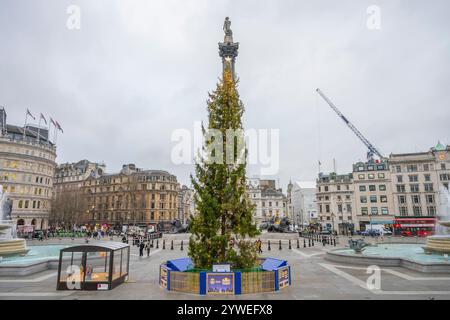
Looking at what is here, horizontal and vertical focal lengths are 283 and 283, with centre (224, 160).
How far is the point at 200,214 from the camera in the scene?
15.4 m

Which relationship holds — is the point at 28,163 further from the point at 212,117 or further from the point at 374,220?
the point at 374,220

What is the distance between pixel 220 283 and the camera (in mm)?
13648

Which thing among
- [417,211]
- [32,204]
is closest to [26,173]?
[32,204]

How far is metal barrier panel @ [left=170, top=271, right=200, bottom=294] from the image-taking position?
13859 millimetres

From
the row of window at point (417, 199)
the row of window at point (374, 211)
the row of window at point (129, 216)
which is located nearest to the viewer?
the row of window at point (417, 199)

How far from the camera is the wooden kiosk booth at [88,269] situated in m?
15.2

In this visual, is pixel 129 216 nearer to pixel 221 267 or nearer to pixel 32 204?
pixel 32 204

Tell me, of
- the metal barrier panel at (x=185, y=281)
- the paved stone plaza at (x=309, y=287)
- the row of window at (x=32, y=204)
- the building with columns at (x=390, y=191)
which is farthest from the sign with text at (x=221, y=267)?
the row of window at (x=32, y=204)

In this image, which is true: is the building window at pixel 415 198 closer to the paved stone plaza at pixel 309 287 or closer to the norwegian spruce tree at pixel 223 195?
the paved stone plaza at pixel 309 287

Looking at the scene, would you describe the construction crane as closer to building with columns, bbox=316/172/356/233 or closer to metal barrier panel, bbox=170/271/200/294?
building with columns, bbox=316/172/356/233

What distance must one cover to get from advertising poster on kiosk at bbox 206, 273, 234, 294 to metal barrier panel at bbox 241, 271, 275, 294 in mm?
601

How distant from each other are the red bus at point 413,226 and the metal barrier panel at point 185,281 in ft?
218

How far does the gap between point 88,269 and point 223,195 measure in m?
8.48
